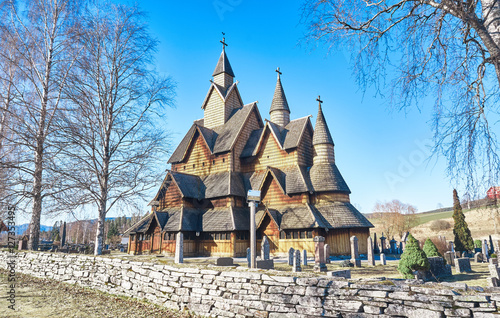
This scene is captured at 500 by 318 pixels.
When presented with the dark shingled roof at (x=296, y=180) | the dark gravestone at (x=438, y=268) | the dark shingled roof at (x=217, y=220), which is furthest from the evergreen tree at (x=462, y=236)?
the dark shingled roof at (x=217, y=220)

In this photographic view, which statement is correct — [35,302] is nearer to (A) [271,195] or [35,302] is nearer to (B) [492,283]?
(B) [492,283]

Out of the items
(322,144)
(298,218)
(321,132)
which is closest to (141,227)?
(298,218)

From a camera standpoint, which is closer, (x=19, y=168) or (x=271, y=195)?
(x=19, y=168)

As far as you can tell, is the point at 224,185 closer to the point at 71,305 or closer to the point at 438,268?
the point at 438,268

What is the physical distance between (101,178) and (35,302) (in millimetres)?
7299

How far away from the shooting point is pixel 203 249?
26.2 meters

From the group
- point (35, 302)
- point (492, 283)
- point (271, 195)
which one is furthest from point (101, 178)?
point (492, 283)

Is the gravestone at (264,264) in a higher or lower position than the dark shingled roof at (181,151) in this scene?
lower

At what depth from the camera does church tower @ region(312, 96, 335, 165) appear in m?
27.1

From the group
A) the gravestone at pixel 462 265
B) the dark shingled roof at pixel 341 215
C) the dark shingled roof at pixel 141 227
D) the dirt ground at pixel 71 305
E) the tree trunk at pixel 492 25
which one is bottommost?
the dirt ground at pixel 71 305

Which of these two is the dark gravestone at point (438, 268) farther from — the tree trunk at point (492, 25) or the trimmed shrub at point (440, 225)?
the trimmed shrub at point (440, 225)

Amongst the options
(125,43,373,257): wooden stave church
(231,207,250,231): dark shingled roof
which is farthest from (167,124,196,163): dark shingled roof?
(231,207,250,231): dark shingled roof

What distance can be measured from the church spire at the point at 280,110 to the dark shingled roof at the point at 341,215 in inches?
451

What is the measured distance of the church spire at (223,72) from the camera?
1411 inches
